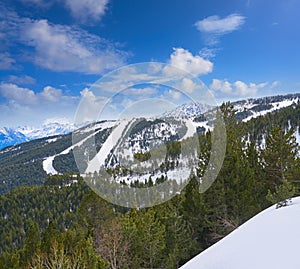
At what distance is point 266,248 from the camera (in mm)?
7668

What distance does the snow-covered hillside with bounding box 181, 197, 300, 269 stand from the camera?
22.0ft

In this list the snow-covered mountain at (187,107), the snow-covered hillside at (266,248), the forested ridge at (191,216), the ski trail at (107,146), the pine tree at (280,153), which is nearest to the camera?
the snow-covered hillside at (266,248)

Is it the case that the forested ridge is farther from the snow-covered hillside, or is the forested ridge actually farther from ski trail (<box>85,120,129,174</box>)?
the snow-covered hillside

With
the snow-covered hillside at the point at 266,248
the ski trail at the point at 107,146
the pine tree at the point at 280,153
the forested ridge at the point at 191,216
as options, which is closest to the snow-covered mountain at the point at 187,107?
the ski trail at the point at 107,146

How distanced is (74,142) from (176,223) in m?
15.1

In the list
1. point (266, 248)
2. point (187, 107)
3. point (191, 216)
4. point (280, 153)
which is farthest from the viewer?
point (191, 216)

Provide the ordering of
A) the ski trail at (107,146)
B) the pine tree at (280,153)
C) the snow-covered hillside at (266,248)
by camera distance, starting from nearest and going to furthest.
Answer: the snow-covered hillside at (266,248) < the ski trail at (107,146) < the pine tree at (280,153)

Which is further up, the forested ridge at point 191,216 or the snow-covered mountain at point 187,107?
the snow-covered mountain at point 187,107

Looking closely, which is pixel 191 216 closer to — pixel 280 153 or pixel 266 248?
pixel 280 153

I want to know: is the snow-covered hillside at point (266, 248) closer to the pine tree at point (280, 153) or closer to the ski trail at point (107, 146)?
the ski trail at point (107, 146)

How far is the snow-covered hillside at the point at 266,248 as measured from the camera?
671cm

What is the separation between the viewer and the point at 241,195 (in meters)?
22.3

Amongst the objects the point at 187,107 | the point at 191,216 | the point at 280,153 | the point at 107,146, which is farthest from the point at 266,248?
the point at 280,153

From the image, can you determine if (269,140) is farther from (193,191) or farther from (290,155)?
(193,191)
